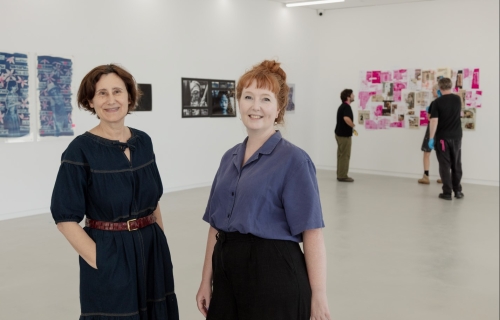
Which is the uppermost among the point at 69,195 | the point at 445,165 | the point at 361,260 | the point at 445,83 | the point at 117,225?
the point at 445,83

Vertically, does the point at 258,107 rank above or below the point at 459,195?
above

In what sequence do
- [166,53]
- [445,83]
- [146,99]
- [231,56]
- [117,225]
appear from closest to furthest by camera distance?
[117,225], [445,83], [146,99], [166,53], [231,56]

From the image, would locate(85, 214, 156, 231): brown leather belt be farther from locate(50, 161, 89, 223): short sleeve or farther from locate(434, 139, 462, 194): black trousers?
locate(434, 139, 462, 194): black trousers

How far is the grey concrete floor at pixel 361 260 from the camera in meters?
4.21

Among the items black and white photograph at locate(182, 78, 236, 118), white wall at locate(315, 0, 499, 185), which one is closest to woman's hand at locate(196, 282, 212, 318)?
black and white photograph at locate(182, 78, 236, 118)

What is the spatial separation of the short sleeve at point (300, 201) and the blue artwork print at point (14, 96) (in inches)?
239

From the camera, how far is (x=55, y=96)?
7684mm

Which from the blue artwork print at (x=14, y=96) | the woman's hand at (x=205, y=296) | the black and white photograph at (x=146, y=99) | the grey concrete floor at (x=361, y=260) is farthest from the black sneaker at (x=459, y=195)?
the woman's hand at (x=205, y=296)

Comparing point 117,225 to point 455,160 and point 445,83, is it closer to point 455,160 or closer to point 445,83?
point 445,83

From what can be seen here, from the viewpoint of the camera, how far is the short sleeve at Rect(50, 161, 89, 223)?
7.38 feet

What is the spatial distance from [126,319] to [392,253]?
12.9 feet

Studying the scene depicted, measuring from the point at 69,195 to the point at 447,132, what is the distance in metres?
7.54

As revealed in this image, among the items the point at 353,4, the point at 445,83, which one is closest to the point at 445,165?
the point at 445,83

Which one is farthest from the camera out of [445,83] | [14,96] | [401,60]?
[401,60]
